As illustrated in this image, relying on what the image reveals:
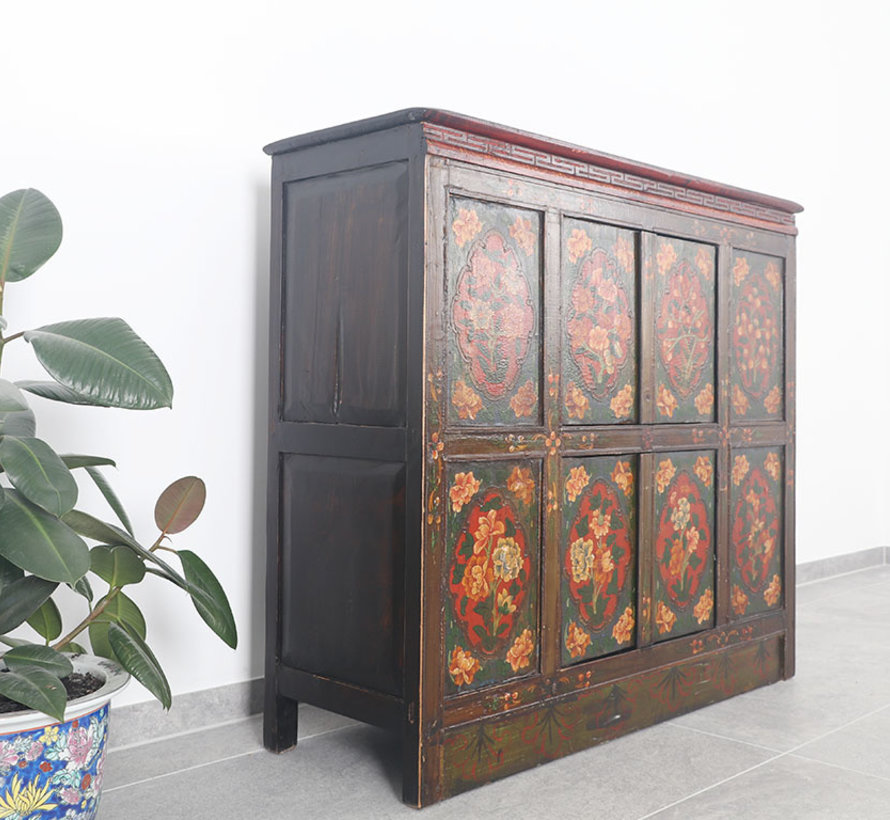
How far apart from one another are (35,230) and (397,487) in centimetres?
96

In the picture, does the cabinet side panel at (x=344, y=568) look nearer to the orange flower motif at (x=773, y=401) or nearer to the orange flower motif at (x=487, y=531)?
the orange flower motif at (x=487, y=531)

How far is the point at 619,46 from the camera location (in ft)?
14.1

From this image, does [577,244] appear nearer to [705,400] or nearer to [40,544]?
[705,400]

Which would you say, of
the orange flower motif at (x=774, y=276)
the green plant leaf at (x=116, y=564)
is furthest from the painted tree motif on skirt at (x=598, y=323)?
the green plant leaf at (x=116, y=564)

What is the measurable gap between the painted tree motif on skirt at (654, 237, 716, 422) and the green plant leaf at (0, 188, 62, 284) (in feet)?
5.52

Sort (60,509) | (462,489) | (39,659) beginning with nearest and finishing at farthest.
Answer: (60,509)
(39,659)
(462,489)

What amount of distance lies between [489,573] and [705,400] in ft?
3.41

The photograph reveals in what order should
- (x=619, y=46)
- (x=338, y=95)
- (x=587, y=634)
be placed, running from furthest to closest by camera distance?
(x=619, y=46)
(x=338, y=95)
(x=587, y=634)

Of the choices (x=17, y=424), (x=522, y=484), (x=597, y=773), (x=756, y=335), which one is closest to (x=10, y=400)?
(x=17, y=424)

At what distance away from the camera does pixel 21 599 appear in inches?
78.6

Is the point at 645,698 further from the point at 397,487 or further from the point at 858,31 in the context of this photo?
the point at 858,31

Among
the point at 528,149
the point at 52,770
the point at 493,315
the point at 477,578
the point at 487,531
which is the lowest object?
the point at 52,770

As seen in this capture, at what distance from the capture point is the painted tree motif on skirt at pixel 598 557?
2822 mm

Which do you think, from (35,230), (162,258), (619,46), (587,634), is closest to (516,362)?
(587,634)
